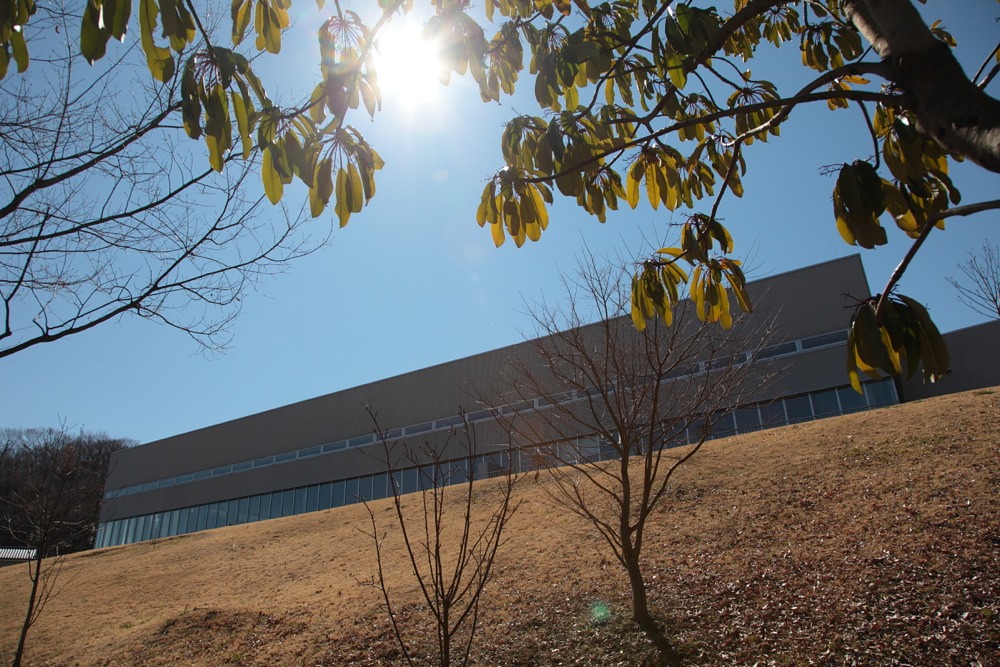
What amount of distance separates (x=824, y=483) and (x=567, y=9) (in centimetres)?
1164

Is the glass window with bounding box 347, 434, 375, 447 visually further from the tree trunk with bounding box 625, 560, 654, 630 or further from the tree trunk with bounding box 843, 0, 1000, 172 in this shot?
the tree trunk with bounding box 843, 0, 1000, 172

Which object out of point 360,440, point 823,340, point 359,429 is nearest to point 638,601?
point 823,340

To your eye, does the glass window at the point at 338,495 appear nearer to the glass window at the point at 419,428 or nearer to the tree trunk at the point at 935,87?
the glass window at the point at 419,428

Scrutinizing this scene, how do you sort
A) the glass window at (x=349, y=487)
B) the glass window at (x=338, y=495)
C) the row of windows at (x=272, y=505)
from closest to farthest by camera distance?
the row of windows at (x=272, y=505)
the glass window at (x=349, y=487)
the glass window at (x=338, y=495)

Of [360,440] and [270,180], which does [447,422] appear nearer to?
[360,440]

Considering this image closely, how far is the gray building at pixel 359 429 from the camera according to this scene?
21594 millimetres

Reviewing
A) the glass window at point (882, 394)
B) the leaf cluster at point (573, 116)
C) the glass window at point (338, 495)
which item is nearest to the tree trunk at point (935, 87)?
the leaf cluster at point (573, 116)

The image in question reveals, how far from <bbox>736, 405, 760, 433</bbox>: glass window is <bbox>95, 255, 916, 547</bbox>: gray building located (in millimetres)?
39

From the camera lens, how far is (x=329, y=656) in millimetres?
9453

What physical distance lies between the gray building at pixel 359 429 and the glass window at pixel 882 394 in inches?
1.3

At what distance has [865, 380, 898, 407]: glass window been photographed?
68.1ft

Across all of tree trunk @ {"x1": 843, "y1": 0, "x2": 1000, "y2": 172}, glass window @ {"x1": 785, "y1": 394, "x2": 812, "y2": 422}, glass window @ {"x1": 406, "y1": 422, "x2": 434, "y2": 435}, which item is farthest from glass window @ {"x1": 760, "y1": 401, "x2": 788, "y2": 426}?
tree trunk @ {"x1": 843, "y1": 0, "x2": 1000, "y2": 172}

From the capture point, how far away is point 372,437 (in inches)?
1222

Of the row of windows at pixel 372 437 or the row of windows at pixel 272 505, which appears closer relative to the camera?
the row of windows at pixel 372 437
